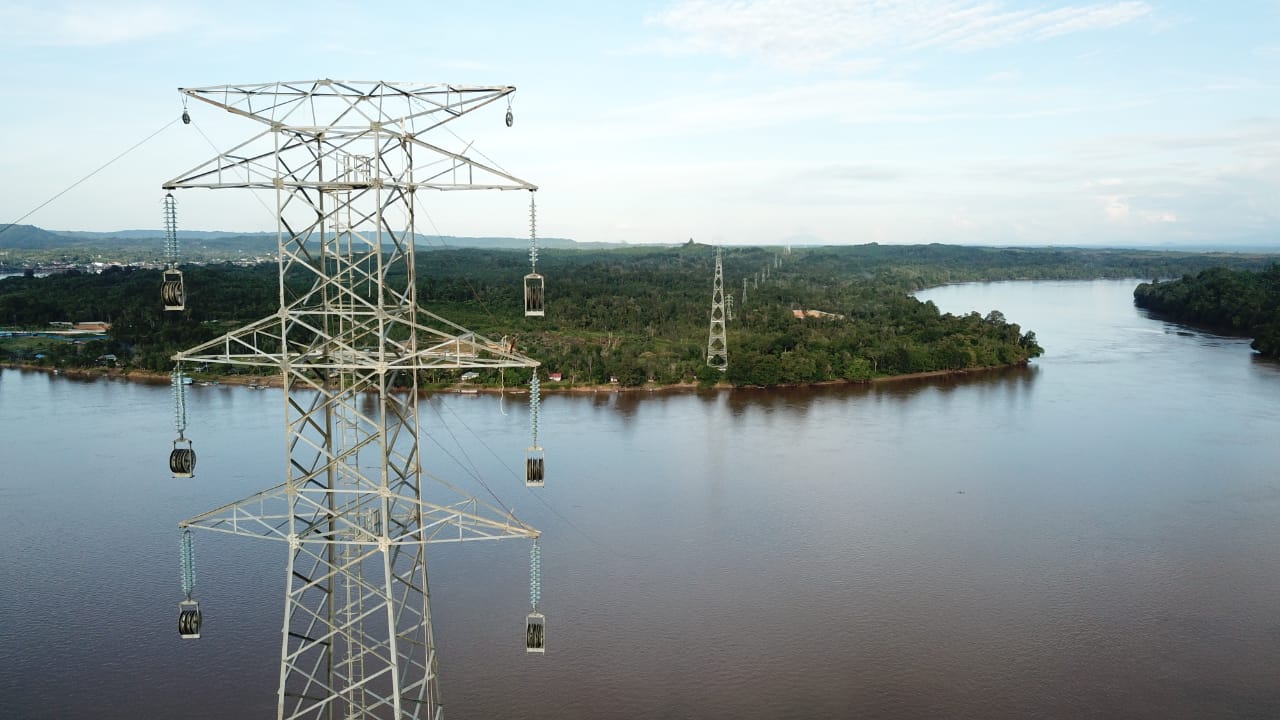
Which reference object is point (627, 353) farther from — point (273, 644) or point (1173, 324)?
point (1173, 324)

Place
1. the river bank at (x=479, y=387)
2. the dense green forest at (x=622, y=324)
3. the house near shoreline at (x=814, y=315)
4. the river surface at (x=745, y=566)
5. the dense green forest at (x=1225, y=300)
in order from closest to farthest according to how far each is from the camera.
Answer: the river surface at (x=745, y=566) → the river bank at (x=479, y=387) → the dense green forest at (x=622, y=324) → the house near shoreline at (x=814, y=315) → the dense green forest at (x=1225, y=300)

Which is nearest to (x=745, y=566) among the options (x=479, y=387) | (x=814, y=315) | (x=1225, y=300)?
(x=479, y=387)

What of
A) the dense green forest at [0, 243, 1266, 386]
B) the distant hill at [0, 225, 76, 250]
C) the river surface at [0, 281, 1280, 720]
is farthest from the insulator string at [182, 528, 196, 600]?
the distant hill at [0, 225, 76, 250]

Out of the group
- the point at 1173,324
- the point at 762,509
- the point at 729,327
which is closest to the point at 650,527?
the point at 762,509

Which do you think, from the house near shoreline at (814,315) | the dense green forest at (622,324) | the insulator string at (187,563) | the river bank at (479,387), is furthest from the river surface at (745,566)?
the house near shoreline at (814,315)

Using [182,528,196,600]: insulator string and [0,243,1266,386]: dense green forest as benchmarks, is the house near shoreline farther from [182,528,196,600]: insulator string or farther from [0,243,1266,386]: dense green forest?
[182,528,196,600]: insulator string

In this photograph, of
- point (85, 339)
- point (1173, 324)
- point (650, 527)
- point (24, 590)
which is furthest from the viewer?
point (1173, 324)

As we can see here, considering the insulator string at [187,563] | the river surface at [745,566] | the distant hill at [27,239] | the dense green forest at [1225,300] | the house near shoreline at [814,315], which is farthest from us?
the distant hill at [27,239]

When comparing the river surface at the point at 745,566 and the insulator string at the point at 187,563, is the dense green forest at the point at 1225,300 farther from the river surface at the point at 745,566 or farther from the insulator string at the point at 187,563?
the insulator string at the point at 187,563
